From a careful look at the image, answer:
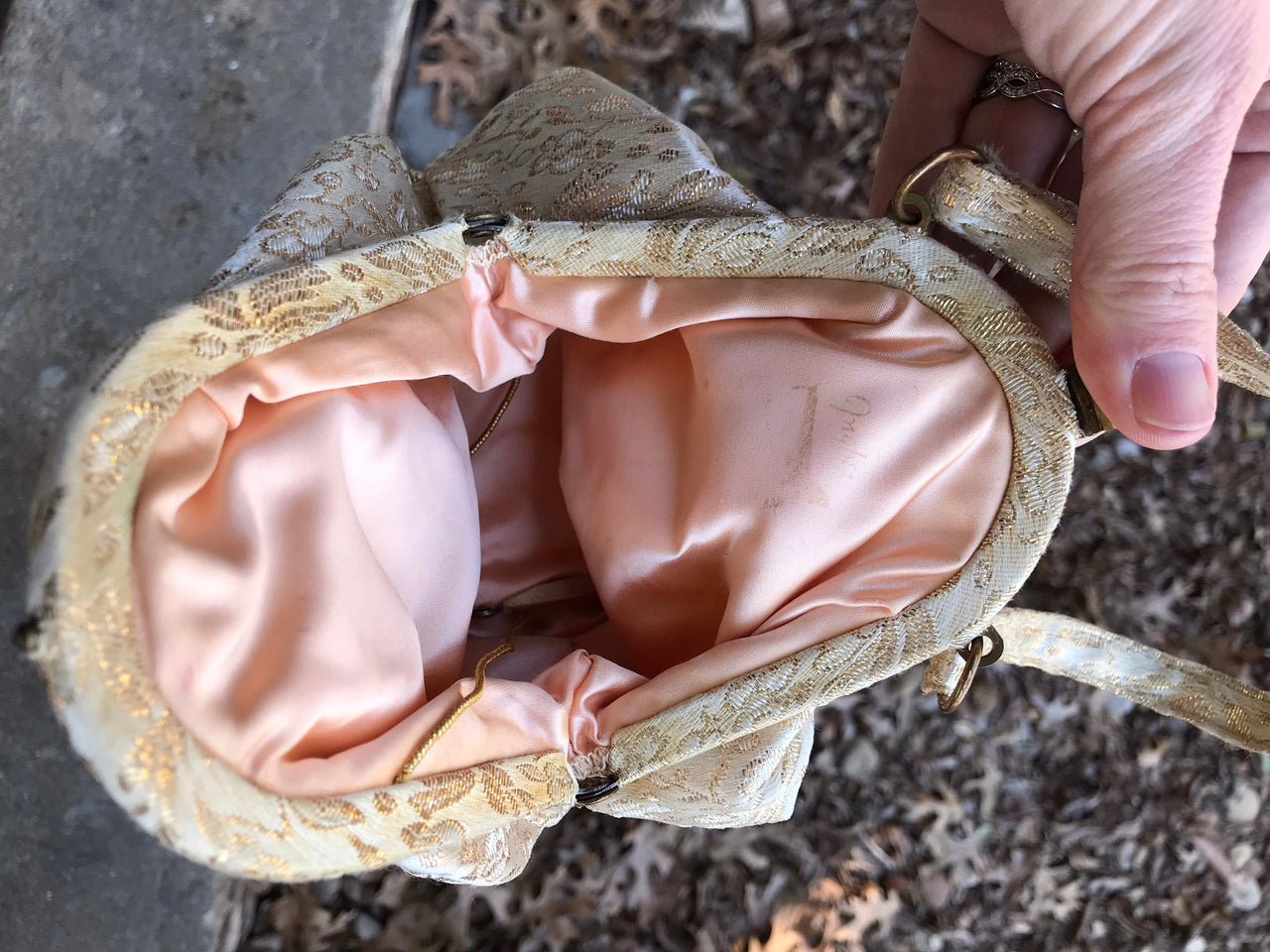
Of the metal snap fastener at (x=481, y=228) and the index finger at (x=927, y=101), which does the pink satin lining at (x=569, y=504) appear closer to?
the metal snap fastener at (x=481, y=228)

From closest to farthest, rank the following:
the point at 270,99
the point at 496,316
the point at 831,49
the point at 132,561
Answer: the point at 132,561
the point at 496,316
the point at 270,99
the point at 831,49

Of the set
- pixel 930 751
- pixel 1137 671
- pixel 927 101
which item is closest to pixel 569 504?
pixel 1137 671

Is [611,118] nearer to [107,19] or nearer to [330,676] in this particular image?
[330,676]

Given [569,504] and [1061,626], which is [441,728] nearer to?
[569,504]

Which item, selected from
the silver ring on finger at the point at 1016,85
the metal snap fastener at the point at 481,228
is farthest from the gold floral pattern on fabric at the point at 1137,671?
the silver ring on finger at the point at 1016,85

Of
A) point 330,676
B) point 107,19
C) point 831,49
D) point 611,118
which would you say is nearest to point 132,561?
point 330,676
